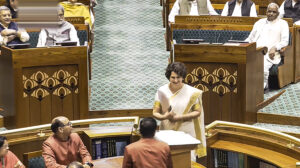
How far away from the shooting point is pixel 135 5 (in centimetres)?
952

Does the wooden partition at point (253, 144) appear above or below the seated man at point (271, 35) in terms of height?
below

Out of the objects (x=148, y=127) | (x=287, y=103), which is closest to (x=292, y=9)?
(x=287, y=103)

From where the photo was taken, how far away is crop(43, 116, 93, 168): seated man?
3.66 meters

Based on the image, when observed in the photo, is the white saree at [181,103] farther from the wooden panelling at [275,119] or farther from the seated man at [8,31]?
the seated man at [8,31]

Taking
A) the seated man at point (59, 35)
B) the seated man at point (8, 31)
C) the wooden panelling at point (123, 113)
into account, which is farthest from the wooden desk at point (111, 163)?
the seated man at point (59, 35)

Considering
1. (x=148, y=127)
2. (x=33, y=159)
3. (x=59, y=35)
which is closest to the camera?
(x=148, y=127)

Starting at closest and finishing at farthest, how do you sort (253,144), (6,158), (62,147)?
(6,158) < (62,147) < (253,144)

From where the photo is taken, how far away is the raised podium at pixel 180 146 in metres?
3.32

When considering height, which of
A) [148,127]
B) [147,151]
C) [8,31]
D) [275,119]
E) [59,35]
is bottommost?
[275,119]

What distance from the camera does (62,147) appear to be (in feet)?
12.2

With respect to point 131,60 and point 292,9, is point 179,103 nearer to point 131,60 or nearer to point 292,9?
point 131,60

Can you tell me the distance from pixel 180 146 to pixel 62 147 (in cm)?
85

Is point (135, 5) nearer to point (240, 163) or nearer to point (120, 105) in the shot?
point (120, 105)

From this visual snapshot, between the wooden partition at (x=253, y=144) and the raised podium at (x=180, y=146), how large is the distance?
765 millimetres
